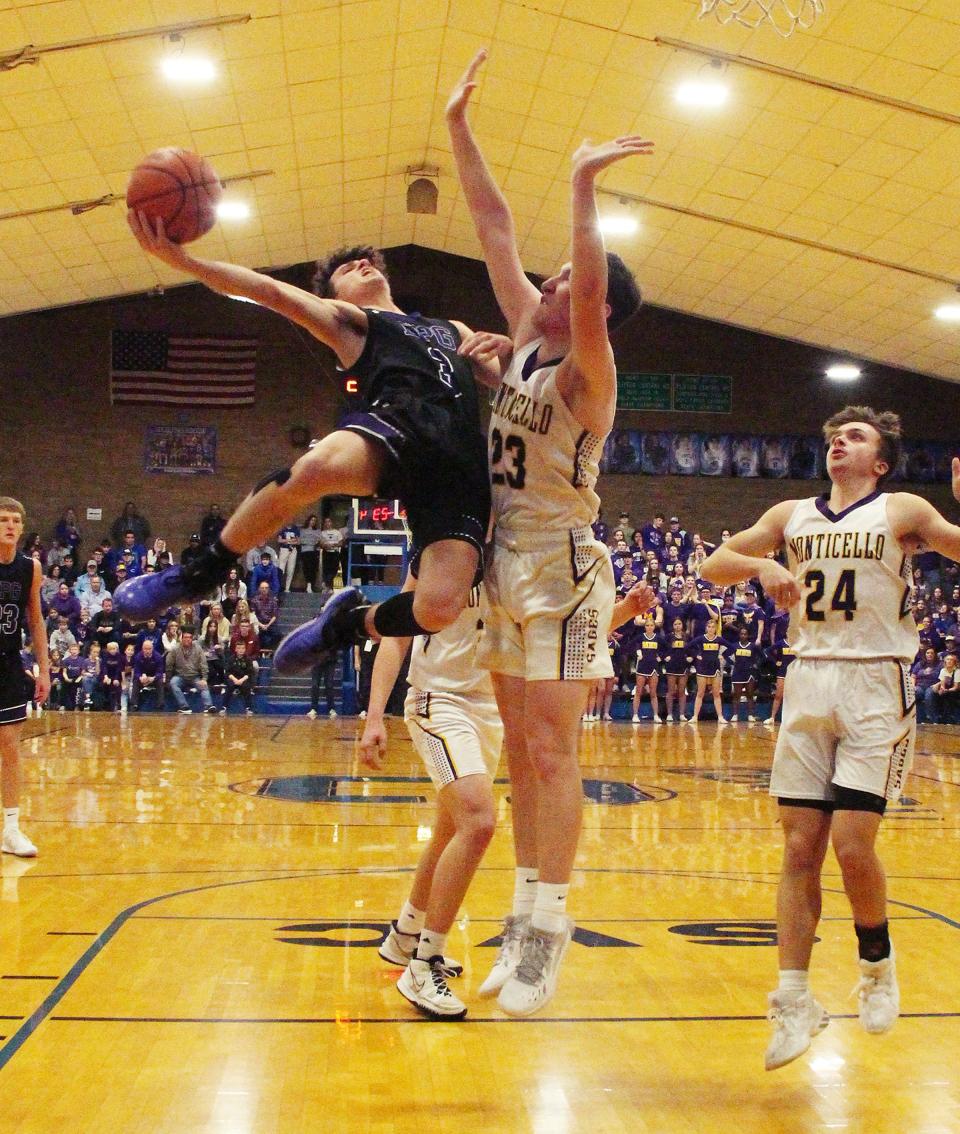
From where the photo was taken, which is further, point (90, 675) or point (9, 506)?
point (90, 675)

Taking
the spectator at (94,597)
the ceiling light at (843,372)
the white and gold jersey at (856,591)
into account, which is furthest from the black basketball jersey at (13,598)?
the ceiling light at (843,372)

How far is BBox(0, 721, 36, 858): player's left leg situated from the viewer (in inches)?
269

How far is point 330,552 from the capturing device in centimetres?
2402

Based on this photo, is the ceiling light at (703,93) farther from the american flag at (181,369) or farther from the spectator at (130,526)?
the spectator at (130,526)

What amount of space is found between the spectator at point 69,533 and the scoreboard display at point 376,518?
6078 millimetres

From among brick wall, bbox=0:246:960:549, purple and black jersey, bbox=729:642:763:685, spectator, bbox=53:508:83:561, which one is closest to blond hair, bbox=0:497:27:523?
purple and black jersey, bbox=729:642:763:685

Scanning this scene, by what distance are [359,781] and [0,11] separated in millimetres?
8743

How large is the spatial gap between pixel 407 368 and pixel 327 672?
14801 mm

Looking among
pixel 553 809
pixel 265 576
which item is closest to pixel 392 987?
pixel 553 809

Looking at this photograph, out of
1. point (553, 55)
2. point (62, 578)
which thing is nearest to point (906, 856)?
point (553, 55)

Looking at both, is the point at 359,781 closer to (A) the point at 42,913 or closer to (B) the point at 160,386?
(A) the point at 42,913

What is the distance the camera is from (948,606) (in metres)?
22.5

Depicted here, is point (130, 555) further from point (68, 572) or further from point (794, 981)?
point (794, 981)

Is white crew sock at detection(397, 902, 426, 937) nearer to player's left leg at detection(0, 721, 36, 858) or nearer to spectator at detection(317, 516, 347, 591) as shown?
player's left leg at detection(0, 721, 36, 858)
